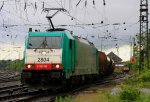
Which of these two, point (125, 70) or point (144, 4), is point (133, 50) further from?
point (144, 4)

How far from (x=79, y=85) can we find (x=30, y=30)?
24.1 ft

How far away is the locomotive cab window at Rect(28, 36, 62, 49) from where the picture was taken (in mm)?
22073

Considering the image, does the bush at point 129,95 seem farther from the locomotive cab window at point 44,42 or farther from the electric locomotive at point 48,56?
the locomotive cab window at point 44,42

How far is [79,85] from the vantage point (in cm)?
2888

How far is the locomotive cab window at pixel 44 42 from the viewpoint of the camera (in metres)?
22.1

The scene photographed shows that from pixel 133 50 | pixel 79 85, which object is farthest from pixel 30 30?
pixel 133 50

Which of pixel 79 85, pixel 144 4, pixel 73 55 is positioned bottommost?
pixel 79 85

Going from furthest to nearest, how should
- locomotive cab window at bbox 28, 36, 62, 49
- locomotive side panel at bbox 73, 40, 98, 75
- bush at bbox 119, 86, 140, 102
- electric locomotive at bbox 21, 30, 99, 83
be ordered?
locomotive side panel at bbox 73, 40, 98, 75 → locomotive cab window at bbox 28, 36, 62, 49 → electric locomotive at bbox 21, 30, 99, 83 → bush at bbox 119, 86, 140, 102

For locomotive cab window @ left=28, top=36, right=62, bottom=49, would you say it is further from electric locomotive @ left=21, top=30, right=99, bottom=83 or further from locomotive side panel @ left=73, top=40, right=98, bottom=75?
locomotive side panel @ left=73, top=40, right=98, bottom=75

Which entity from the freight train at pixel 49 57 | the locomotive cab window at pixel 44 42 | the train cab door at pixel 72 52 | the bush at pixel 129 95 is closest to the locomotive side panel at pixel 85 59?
the train cab door at pixel 72 52

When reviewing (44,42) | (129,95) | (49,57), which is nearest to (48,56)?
(49,57)

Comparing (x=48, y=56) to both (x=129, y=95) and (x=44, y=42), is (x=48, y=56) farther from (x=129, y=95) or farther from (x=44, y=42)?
(x=129, y=95)

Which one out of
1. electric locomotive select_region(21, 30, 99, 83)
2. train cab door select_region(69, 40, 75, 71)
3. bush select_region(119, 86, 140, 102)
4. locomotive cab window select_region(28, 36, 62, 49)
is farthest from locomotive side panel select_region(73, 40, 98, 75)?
bush select_region(119, 86, 140, 102)

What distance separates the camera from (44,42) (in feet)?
72.8
